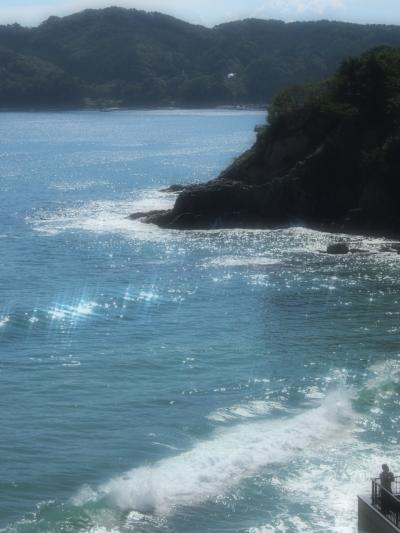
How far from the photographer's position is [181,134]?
17388cm

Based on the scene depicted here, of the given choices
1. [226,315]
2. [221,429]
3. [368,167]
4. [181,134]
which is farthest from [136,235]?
[181,134]

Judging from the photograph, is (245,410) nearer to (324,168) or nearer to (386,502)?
(386,502)

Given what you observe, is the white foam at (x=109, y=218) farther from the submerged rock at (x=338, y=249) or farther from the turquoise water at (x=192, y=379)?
the submerged rock at (x=338, y=249)

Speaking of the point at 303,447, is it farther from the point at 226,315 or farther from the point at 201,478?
the point at 226,315

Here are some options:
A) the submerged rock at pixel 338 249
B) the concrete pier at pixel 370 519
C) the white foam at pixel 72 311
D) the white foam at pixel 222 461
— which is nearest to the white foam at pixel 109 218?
the submerged rock at pixel 338 249

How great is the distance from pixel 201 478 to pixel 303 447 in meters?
3.62

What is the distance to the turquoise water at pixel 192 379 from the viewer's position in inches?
1027

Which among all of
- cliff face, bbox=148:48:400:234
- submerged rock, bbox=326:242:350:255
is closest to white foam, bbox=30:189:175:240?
cliff face, bbox=148:48:400:234

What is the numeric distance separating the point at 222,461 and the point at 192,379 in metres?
7.16

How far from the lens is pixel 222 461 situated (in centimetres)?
2809

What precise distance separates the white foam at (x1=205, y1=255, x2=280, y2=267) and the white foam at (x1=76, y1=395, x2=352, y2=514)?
23328mm

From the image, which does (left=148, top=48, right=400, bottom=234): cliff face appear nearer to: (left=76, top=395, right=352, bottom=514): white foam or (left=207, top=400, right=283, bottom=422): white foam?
(left=207, top=400, right=283, bottom=422): white foam

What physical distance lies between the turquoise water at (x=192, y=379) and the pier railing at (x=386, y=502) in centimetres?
211

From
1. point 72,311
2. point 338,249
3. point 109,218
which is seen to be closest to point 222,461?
point 72,311
